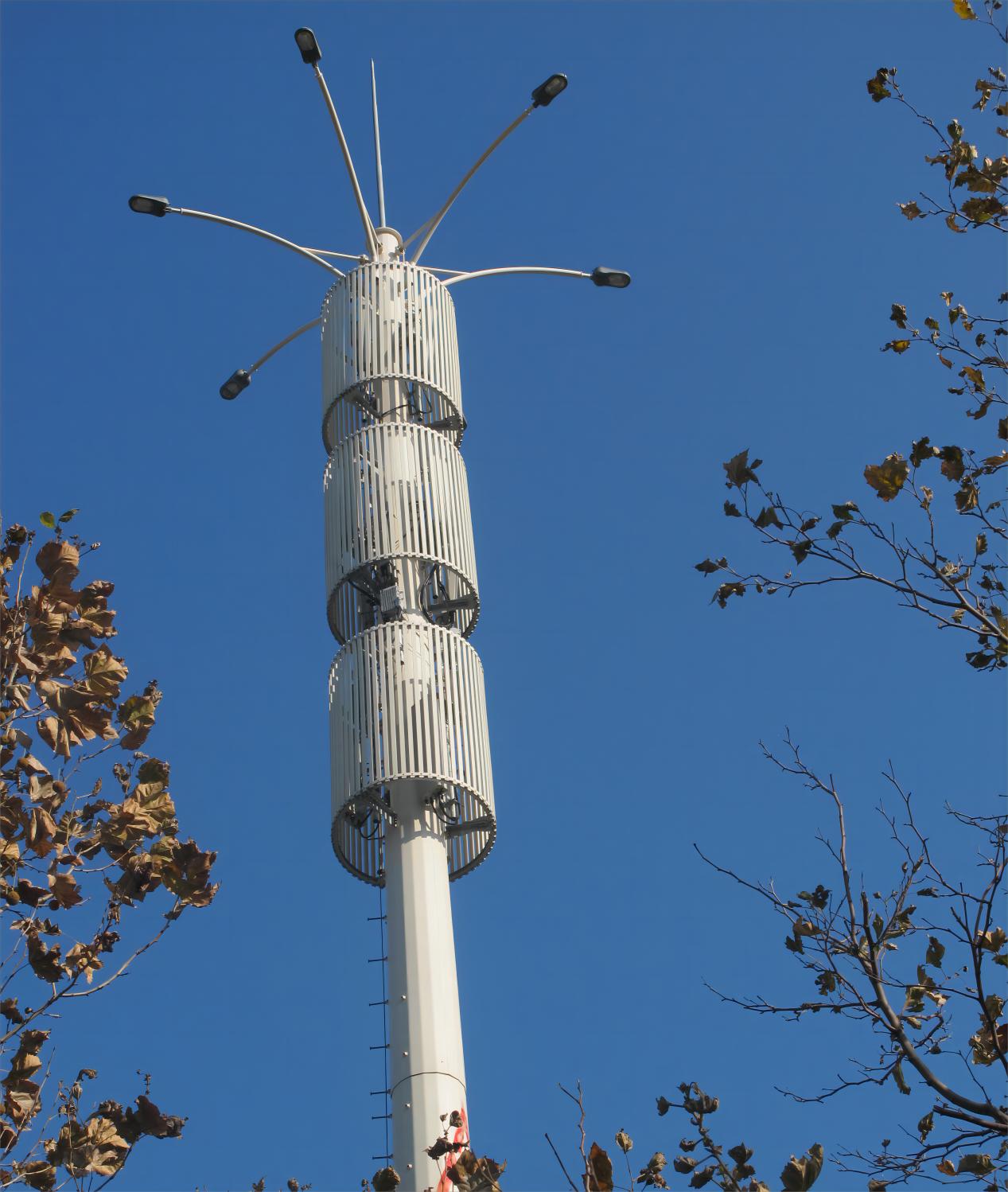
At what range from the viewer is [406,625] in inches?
766

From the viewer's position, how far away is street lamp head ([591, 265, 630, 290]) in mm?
23641

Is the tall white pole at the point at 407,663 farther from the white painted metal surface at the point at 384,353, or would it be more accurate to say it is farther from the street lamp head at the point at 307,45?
the street lamp head at the point at 307,45

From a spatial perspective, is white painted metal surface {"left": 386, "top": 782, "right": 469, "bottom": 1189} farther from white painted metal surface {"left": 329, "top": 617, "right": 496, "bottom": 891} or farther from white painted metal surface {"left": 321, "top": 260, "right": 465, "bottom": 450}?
white painted metal surface {"left": 321, "top": 260, "right": 465, "bottom": 450}

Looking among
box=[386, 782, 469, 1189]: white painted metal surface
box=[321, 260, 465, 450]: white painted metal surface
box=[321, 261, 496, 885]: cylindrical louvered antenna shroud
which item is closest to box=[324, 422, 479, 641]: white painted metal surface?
box=[321, 261, 496, 885]: cylindrical louvered antenna shroud

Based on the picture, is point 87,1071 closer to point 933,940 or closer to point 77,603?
point 77,603

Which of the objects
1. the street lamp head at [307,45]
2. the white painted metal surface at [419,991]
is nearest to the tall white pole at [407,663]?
the white painted metal surface at [419,991]

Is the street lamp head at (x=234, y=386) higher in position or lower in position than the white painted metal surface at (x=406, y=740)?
higher

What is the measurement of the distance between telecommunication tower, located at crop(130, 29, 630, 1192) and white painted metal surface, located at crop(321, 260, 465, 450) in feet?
0.07

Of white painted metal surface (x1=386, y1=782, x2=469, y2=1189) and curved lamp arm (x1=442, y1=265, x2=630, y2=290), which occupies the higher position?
curved lamp arm (x1=442, y1=265, x2=630, y2=290)

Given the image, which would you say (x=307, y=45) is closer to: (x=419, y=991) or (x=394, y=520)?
(x=394, y=520)

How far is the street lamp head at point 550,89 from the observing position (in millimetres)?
22047

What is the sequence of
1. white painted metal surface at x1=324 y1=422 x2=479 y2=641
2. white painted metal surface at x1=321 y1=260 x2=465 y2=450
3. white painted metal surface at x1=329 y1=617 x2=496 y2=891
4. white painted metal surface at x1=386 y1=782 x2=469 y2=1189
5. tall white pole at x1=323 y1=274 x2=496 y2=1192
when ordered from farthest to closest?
white painted metal surface at x1=321 y1=260 x2=465 y2=450, white painted metal surface at x1=324 y1=422 x2=479 y2=641, white painted metal surface at x1=329 y1=617 x2=496 y2=891, tall white pole at x1=323 y1=274 x2=496 y2=1192, white painted metal surface at x1=386 y1=782 x2=469 y2=1189

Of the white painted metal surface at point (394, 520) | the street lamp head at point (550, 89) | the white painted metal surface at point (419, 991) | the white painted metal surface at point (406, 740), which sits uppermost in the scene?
the street lamp head at point (550, 89)

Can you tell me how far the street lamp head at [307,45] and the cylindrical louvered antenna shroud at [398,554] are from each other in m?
2.70
